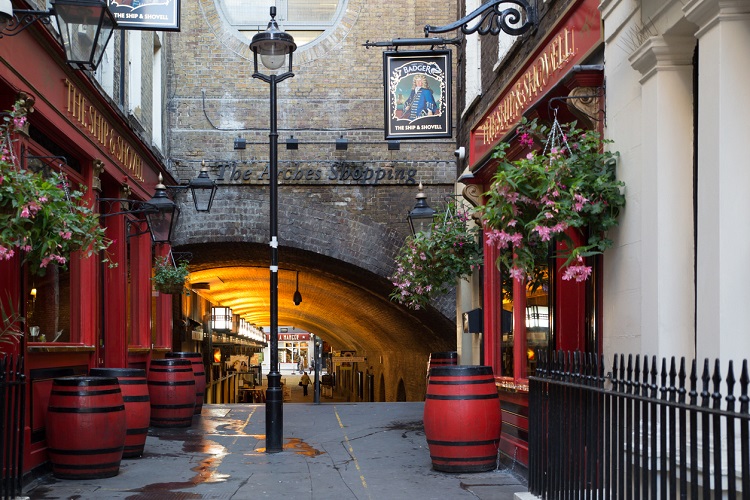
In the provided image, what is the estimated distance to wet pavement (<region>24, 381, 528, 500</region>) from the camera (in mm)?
7871

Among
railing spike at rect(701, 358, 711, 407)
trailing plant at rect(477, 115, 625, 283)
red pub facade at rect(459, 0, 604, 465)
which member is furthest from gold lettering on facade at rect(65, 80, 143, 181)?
railing spike at rect(701, 358, 711, 407)

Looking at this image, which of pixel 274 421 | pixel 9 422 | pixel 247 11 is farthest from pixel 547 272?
pixel 247 11

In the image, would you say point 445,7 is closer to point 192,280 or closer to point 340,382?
point 192,280

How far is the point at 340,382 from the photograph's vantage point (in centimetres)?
5325

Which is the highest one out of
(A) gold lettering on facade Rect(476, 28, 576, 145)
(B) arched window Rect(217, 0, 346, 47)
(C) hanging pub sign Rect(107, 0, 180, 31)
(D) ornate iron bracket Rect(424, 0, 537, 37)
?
(B) arched window Rect(217, 0, 346, 47)

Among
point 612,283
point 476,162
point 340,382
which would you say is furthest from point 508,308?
point 340,382

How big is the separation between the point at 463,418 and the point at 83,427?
3169mm

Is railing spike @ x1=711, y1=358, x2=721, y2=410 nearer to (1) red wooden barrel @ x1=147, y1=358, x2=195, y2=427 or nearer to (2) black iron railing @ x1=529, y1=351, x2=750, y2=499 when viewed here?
(2) black iron railing @ x1=529, y1=351, x2=750, y2=499

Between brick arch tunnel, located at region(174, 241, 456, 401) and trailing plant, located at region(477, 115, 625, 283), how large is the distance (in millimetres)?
10876

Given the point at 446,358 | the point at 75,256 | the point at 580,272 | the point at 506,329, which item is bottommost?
the point at 446,358

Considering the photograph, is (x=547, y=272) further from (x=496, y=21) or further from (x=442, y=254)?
(x=442, y=254)

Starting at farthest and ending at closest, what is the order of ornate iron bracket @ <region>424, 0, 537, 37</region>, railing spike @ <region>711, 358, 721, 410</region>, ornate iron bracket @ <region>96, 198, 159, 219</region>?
1. ornate iron bracket @ <region>96, 198, 159, 219</region>
2. ornate iron bracket @ <region>424, 0, 537, 37</region>
3. railing spike @ <region>711, 358, 721, 410</region>

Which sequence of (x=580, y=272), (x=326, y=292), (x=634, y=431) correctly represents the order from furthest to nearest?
(x=326, y=292) → (x=580, y=272) → (x=634, y=431)

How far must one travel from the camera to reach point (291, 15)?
60.1 ft
